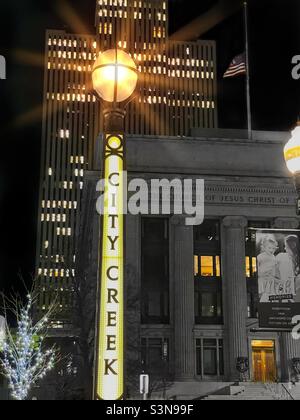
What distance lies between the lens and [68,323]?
6575cm

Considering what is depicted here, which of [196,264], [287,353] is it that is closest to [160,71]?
[196,264]

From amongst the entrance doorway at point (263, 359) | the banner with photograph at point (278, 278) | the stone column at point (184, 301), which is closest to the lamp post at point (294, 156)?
the banner with photograph at point (278, 278)

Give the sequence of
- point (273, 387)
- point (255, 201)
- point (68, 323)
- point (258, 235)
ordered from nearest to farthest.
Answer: point (258, 235)
point (273, 387)
point (255, 201)
point (68, 323)

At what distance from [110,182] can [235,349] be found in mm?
50777

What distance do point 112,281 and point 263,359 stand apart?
176 feet

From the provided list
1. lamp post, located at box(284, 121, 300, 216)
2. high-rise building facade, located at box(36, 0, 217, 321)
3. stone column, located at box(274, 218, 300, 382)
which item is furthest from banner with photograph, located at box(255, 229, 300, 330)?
high-rise building facade, located at box(36, 0, 217, 321)

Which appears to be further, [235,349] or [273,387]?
[235,349]

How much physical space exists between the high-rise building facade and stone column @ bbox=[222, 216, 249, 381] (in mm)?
98600

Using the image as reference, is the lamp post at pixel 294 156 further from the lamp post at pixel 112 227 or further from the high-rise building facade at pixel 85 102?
the high-rise building facade at pixel 85 102

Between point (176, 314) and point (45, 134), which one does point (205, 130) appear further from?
point (45, 134)

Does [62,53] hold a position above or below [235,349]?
above

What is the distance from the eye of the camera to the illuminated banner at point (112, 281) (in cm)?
793

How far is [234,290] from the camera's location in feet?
192
